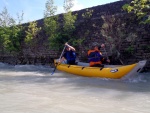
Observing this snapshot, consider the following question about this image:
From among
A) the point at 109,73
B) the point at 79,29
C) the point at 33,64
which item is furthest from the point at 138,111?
the point at 33,64

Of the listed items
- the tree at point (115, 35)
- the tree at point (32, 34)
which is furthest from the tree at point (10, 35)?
the tree at point (115, 35)

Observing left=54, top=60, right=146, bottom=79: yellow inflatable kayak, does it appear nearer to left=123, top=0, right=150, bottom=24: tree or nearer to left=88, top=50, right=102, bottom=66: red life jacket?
left=88, top=50, right=102, bottom=66: red life jacket

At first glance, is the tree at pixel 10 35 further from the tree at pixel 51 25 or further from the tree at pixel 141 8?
the tree at pixel 141 8

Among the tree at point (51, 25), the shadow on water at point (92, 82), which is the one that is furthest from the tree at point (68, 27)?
the shadow on water at point (92, 82)

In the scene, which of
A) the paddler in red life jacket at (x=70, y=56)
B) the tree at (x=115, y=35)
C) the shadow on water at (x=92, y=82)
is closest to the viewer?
the shadow on water at (x=92, y=82)

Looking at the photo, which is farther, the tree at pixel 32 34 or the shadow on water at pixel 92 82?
the tree at pixel 32 34

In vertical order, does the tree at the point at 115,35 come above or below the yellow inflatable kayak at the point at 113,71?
above

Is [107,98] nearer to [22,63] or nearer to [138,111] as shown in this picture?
[138,111]

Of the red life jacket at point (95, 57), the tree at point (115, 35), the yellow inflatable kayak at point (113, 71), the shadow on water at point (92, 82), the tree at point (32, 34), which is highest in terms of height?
the tree at point (32, 34)

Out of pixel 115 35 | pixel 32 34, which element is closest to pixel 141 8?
pixel 115 35

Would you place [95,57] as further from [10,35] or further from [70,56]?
[10,35]

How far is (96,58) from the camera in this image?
28.5ft

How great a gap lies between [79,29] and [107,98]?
8165 mm

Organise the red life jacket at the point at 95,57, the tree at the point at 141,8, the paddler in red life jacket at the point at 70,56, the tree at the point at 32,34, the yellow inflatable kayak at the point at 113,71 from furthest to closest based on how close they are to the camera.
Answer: the tree at the point at 32,34
the paddler in red life jacket at the point at 70,56
the tree at the point at 141,8
the red life jacket at the point at 95,57
the yellow inflatable kayak at the point at 113,71
